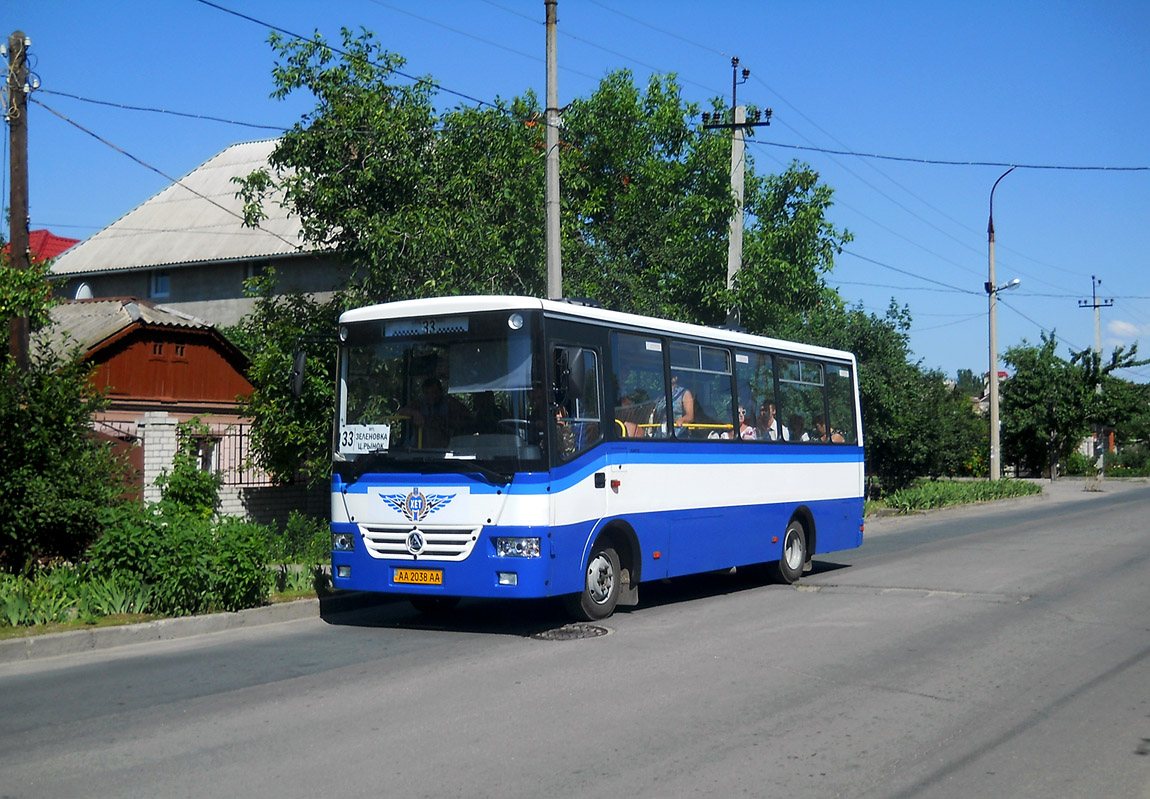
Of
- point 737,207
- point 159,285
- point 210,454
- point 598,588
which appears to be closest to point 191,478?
point 210,454

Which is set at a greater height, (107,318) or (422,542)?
(107,318)

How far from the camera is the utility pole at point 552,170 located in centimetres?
1681

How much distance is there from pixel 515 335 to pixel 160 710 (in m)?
4.72

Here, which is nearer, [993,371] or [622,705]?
[622,705]

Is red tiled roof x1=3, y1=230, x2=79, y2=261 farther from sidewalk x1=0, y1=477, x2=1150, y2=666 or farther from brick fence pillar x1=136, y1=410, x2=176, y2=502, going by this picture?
sidewalk x1=0, y1=477, x2=1150, y2=666

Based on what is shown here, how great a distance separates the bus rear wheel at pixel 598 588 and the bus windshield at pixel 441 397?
153cm

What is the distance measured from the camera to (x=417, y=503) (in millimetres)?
11211

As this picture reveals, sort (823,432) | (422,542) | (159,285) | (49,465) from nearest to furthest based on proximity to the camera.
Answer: (422,542), (49,465), (823,432), (159,285)

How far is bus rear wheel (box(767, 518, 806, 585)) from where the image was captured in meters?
15.6

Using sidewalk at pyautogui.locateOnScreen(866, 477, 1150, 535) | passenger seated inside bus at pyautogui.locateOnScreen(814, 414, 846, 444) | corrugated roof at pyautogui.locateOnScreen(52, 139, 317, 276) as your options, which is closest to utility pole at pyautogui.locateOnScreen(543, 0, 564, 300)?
passenger seated inside bus at pyautogui.locateOnScreen(814, 414, 846, 444)

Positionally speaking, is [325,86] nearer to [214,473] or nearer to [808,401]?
[214,473]

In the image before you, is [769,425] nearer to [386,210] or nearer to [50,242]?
[386,210]

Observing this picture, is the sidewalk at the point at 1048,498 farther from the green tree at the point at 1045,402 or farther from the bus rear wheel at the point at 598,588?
the bus rear wheel at the point at 598,588

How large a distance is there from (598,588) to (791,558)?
4815 millimetres
